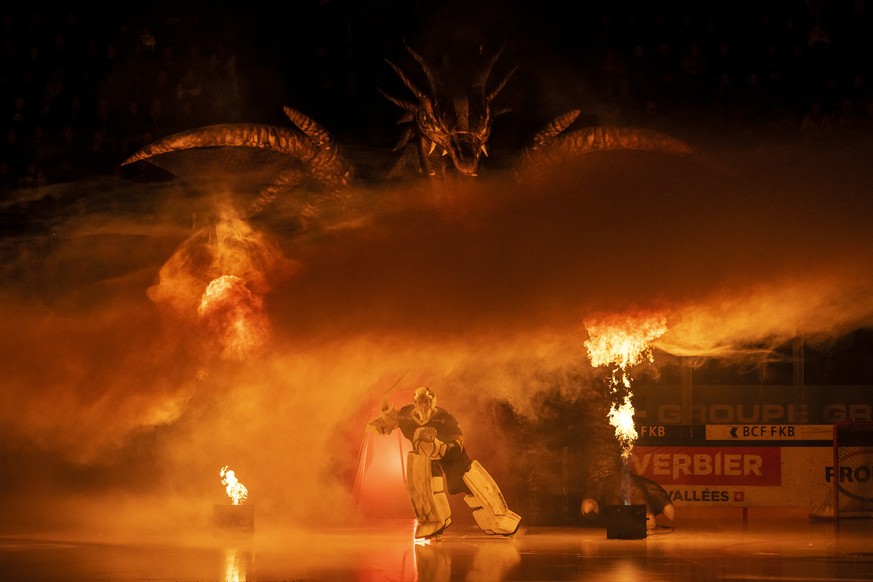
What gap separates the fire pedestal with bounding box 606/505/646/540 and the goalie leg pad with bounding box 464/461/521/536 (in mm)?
1204

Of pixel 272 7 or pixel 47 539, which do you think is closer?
pixel 47 539

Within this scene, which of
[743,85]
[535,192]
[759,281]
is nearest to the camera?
[759,281]

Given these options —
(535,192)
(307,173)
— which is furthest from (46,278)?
(535,192)

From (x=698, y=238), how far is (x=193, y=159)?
7684 millimetres

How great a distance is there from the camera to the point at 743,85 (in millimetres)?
19078

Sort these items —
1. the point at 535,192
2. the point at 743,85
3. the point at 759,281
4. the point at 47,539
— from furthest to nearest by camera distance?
the point at 743,85
the point at 535,192
the point at 759,281
the point at 47,539

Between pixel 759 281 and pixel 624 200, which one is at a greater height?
pixel 624 200

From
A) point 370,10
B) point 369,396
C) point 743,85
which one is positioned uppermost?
point 370,10

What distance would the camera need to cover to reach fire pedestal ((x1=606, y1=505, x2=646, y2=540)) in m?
14.8

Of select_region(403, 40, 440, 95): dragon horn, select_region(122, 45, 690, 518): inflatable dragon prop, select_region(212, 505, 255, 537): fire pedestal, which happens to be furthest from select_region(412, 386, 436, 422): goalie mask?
select_region(403, 40, 440, 95): dragon horn

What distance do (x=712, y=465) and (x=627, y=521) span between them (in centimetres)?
371

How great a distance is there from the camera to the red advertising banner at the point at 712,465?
18.0 m

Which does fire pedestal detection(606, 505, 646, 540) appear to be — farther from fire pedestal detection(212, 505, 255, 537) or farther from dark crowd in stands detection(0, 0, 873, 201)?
dark crowd in stands detection(0, 0, 873, 201)

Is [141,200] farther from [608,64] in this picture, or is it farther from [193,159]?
[608,64]
